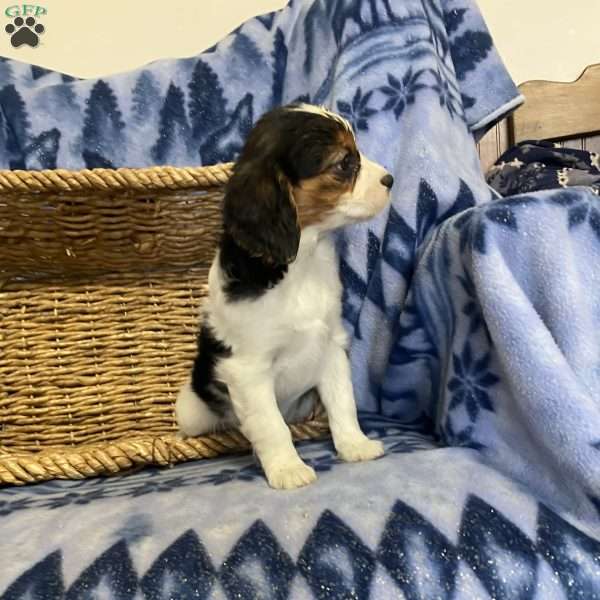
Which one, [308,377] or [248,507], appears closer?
[248,507]

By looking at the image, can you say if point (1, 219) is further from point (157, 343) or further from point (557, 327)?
point (557, 327)

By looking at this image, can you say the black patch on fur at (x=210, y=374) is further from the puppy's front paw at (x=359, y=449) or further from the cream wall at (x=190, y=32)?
the cream wall at (x=190, y=32)

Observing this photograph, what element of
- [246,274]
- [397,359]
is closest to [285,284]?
[246,274]

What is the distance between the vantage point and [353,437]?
1342mm

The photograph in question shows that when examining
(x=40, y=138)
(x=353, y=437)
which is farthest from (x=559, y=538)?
(x=40, y=138)

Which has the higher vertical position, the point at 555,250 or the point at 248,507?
the point at 555,250

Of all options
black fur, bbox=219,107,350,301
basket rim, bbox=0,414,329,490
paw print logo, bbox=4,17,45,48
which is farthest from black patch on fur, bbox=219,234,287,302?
paw print logo, bbox=4,17,45,48

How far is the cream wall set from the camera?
236cm

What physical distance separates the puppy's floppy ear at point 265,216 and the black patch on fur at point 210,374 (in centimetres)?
25

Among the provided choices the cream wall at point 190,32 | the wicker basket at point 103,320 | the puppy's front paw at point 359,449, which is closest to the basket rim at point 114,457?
the wicker basket at point 103,320

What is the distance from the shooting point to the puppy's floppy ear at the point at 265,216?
3.93 feet

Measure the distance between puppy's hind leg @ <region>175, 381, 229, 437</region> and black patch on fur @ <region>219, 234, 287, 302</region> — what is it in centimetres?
31

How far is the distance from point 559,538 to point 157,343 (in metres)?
1.12

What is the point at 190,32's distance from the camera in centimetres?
246
